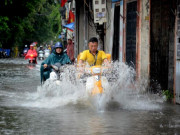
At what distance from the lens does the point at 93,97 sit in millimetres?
10023

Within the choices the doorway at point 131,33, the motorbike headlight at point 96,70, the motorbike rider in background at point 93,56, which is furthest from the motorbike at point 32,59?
the motorbike headlight at point 96,70

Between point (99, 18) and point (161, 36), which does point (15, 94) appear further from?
point (99, 18)

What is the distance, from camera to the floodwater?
751 centimetres

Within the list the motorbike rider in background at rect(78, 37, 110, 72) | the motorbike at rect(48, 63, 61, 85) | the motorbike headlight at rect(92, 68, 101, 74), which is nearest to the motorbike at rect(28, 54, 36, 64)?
the motorbike at rect(48, 63, 61, 85)

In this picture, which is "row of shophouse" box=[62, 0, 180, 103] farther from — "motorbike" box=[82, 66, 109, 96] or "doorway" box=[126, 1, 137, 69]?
"motorbike" box=[82, 66, 109, 96]

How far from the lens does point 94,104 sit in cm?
1021

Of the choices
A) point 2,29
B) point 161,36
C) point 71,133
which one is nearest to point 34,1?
point 2,29

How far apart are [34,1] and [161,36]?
87.7 ft

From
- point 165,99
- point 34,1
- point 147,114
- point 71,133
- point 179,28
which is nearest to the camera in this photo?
point 71,133

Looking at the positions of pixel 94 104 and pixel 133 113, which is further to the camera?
pixel 94 104

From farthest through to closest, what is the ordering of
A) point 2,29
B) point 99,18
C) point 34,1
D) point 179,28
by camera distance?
point 34,1 → point 2,29 → point 99,18 → point 179,28

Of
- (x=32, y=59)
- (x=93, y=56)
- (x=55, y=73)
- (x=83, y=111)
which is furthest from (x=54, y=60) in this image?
(x=32, y=59)

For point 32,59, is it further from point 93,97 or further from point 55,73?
point 93,97

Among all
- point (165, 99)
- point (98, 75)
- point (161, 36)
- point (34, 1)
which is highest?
point (34, 1)
